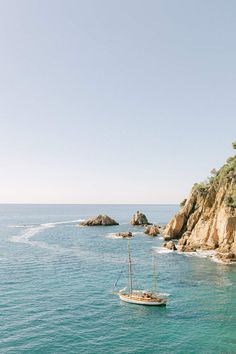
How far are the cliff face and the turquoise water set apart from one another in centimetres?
1034

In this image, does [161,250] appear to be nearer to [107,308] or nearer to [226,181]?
[226,181]

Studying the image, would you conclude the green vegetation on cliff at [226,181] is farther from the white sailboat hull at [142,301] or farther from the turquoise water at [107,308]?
the white sailboat hull at [142,301]

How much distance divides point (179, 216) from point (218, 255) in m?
31.3

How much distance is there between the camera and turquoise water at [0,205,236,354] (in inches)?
1564

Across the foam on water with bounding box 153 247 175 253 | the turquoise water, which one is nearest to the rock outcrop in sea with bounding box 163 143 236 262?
the foam on water with bounding box 153 247 175 253

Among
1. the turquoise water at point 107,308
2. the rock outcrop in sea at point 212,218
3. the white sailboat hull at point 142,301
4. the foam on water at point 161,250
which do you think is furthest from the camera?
the foam on water at point 161,250

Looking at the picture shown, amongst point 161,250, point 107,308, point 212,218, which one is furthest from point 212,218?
point 107,308

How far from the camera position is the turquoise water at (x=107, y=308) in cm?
3972

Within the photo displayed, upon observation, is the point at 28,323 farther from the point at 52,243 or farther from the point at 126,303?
the point at 52,243

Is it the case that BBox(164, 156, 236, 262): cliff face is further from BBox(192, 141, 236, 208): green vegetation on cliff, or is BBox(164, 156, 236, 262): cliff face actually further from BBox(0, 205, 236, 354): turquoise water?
BBox(0, 205, 236, 354): turquoise water

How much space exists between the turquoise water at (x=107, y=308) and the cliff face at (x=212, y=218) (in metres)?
10.3

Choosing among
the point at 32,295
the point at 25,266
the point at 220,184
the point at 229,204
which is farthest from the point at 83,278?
the point at 220,184

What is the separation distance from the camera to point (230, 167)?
10050 centimetres

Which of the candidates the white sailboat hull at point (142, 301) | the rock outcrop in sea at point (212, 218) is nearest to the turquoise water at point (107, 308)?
the white sailboat hull at point (142, 301)
